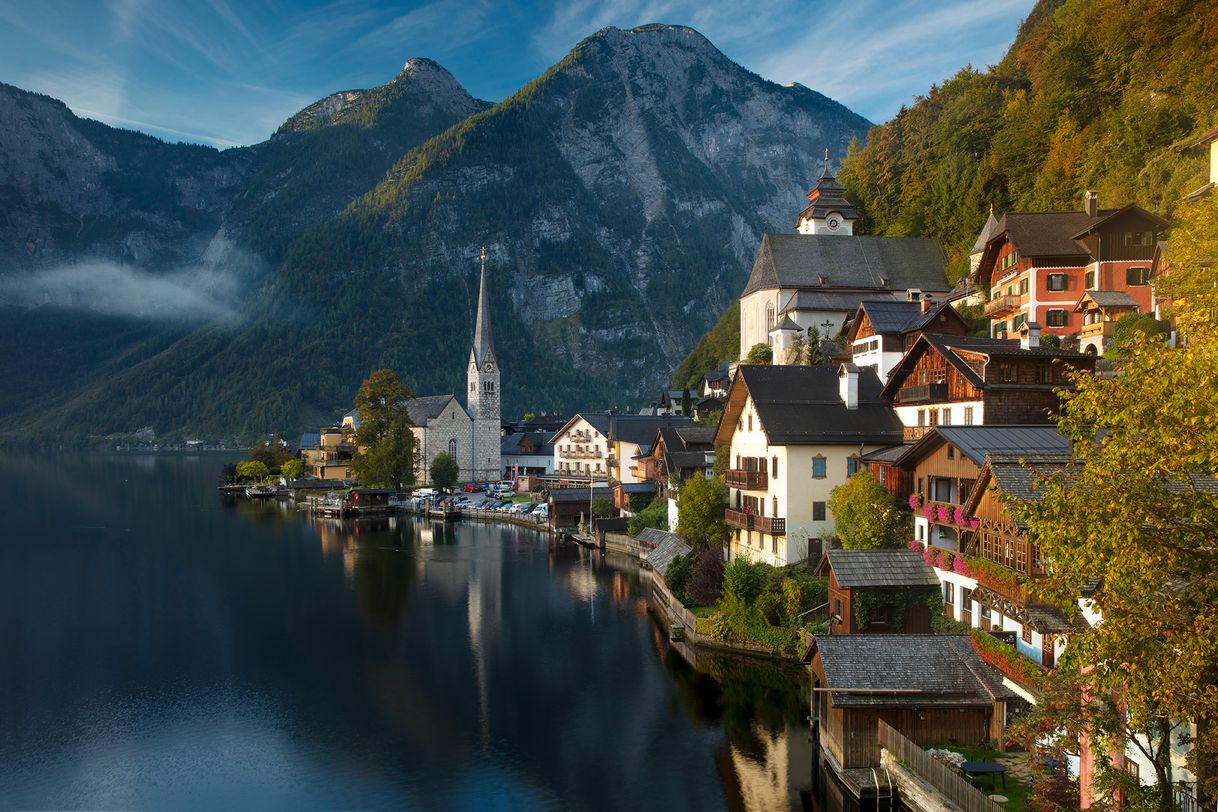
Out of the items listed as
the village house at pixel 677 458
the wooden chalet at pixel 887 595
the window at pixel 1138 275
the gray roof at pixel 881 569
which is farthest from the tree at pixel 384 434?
the wooden chalet at pixel 887 595

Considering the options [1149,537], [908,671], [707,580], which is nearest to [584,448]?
[707,580]

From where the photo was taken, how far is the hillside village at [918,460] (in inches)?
942

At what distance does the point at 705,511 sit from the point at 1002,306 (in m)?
23.1

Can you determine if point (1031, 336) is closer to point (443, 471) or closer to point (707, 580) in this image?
point (707, 580)

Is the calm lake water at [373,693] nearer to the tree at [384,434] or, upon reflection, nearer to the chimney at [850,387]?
the chimney at [850,387]

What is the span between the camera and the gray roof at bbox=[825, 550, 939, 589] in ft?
Result: 100

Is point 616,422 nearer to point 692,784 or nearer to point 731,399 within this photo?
point 731,399

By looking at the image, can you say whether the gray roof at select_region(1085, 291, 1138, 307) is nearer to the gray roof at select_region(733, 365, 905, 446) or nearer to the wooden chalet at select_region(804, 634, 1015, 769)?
the gray roof at select_region(733, 365, 905, 446)

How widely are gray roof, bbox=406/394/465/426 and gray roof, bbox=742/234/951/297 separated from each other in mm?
54261

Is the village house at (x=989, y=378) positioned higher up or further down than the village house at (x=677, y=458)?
higher up

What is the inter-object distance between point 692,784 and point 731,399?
24.0 meters

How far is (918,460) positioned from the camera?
33562 mm

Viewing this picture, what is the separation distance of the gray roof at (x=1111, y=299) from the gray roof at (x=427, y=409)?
8727 cm

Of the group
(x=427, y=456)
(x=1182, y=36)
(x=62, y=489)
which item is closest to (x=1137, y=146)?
(x=1182, y=36)
